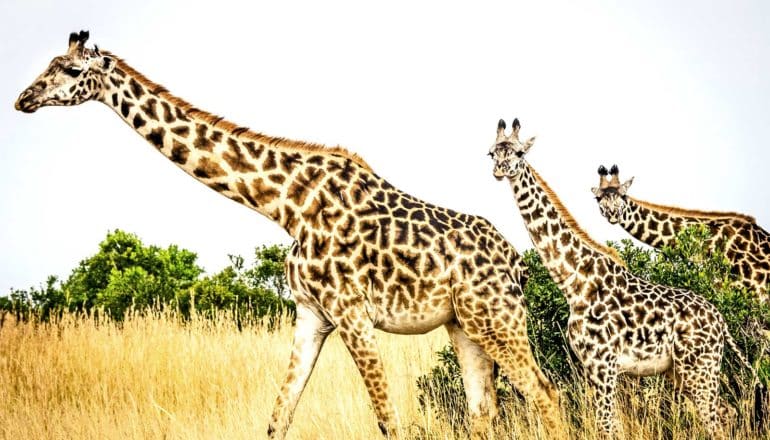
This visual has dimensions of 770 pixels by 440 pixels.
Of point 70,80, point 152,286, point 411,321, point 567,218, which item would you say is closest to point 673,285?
point 567,218

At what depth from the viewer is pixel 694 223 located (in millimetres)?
11016

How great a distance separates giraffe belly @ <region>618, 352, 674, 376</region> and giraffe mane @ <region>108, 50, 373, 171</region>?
9.83ft

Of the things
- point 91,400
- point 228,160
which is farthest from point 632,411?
point 91,400

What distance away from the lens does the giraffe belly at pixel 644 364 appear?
7.54 metres

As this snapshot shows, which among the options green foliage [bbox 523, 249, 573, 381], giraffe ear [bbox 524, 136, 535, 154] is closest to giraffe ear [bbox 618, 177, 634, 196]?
green foliage [bbox 523, 249, 573, 381]

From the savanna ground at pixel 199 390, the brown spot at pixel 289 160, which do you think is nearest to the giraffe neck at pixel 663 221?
the savanna ground at pixel 199 390

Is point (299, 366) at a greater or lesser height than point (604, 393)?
greater

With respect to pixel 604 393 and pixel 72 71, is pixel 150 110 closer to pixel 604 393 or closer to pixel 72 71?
pixel 72 71

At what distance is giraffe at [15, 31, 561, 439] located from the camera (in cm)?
686

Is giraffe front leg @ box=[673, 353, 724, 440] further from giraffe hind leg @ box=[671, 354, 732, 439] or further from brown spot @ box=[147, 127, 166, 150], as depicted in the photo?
brown spot @ box=[147, 127, 166, 150]

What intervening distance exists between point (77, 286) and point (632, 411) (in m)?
16.1

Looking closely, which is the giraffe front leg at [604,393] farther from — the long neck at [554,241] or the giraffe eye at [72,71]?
the giraffe eye at [72,71]

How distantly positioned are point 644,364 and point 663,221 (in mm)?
4939

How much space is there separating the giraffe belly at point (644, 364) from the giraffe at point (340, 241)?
32.5 inches
